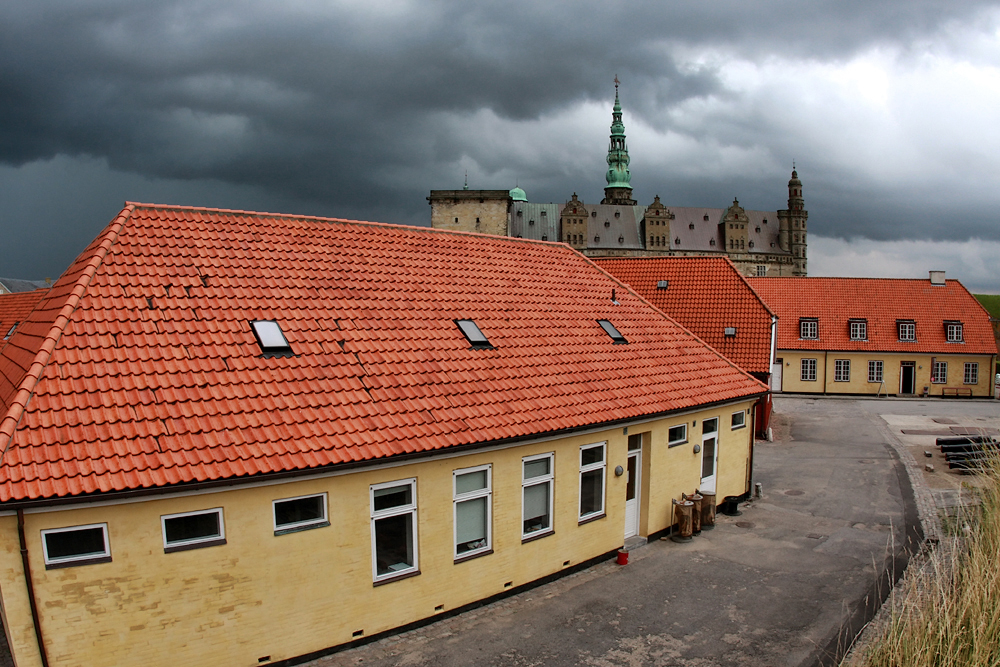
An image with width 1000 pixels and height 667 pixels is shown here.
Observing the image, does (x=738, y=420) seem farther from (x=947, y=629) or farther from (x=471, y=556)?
(x=947, y=629)

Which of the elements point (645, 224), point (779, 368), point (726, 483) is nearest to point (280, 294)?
point (726, 483)

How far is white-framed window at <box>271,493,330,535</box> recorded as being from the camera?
8.01m

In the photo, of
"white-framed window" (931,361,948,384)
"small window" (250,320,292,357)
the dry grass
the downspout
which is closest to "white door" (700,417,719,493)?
the dry grass

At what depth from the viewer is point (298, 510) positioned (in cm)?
820

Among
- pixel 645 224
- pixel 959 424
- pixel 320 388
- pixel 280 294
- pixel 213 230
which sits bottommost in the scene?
pixel 959 424

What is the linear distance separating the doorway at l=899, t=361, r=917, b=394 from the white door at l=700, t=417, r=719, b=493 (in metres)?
28.9

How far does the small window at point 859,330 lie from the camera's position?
1492 inches

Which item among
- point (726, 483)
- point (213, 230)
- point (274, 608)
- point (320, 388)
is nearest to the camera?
point (274, 608)

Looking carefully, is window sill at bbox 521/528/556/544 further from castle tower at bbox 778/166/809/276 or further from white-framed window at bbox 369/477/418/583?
castle tower at bbox 778/166/809/276

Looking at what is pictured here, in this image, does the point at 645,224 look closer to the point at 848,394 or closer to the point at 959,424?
the point at 848,394

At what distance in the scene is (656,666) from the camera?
8.45 meters

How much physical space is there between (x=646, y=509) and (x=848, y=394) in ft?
99.9

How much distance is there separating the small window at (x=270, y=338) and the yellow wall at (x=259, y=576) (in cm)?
211

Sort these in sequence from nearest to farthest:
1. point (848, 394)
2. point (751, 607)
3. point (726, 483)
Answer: point (751, 607) < point (726, 483) < point (848, 394)
